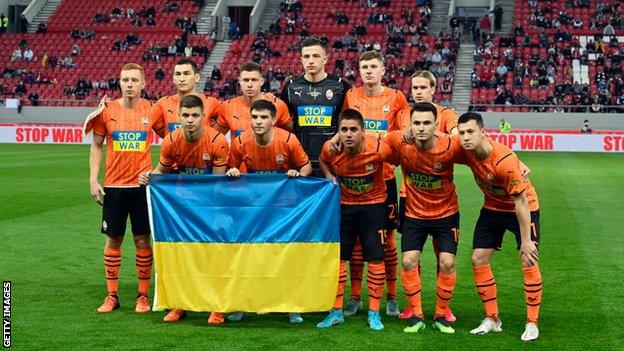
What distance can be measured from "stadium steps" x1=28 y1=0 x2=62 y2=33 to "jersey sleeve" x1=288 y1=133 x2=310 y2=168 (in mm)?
48257

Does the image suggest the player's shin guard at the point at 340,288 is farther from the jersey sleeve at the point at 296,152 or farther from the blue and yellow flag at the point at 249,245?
the jersey sleeve at the point at 296,152

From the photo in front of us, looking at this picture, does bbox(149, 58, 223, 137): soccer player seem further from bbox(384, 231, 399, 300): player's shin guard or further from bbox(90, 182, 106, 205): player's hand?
bbox(384, 231, 399, 300): player's shin guard

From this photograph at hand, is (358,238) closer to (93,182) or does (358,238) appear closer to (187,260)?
(187,260)

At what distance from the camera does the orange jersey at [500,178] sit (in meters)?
8.48


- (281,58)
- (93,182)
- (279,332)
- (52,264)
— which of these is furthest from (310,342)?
(281,58)

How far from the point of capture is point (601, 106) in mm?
43625

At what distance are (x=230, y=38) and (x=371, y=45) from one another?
24.5 ft

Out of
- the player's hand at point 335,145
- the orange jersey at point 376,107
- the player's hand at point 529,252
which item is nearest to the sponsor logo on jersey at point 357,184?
the player's hand at point 335,145

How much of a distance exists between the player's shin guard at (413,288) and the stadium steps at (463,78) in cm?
3611

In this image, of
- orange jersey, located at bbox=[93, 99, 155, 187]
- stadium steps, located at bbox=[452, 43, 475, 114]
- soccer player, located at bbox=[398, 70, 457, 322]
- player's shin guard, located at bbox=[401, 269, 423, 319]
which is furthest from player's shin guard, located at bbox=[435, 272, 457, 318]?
stadium steps, located at bbox=[452, 43, 475, 114]

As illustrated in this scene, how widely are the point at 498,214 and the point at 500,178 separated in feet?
1.59

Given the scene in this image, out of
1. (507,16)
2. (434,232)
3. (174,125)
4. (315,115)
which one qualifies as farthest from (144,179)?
(507,16)

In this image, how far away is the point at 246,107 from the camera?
10.1 meters

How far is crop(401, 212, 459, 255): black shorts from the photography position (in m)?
9.01
